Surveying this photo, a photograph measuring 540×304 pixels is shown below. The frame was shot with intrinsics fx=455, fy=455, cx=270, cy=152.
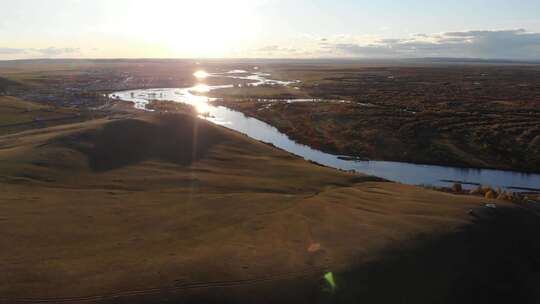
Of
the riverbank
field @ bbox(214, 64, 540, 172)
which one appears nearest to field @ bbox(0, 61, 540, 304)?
the riverbank

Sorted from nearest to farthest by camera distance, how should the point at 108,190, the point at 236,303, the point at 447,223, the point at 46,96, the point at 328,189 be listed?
the point at 236,303, the point at 447,223, the point at 108,190, the point at 328,189, the point at 46,96

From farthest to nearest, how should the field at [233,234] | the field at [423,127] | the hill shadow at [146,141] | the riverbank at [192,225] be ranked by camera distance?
the field at [423,127]
the hill shadow at [146,141]
the field at [233,234]
the riverbank at [192,225]

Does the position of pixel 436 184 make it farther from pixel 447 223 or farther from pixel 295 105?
pixel 295 105

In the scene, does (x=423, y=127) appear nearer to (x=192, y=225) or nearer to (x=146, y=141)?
(x=146, y=141)

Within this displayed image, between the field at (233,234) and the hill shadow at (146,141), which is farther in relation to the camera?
the hill shadow at (146,141)

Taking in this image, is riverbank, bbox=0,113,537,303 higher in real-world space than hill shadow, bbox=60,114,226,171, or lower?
lower

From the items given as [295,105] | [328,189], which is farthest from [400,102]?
[328,189]

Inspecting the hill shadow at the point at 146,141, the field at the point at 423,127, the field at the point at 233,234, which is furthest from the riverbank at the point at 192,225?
the field at the point at 423,127

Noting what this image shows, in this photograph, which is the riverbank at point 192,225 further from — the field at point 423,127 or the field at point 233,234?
the field at point 423,127

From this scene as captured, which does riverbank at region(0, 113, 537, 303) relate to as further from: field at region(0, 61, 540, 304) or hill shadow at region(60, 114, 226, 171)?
hill shadow at region(60, 114, 226, 171)

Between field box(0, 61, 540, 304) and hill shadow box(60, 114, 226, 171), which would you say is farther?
hill shadow box(60, 114, 226, 171)

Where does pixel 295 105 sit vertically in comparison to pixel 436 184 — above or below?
above
